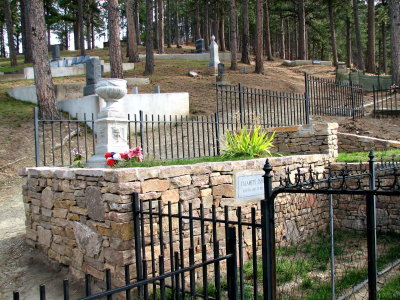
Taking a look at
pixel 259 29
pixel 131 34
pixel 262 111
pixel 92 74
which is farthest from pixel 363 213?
pixel 131 34

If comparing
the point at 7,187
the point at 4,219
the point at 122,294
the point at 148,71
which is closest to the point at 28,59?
the point at 148,71

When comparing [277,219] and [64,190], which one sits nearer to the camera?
[64,190]

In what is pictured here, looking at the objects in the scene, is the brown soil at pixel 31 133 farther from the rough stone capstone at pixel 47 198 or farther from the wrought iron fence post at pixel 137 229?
the wrought iron fence post at pixel 137 229

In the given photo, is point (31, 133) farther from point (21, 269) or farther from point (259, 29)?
point (259, 29)

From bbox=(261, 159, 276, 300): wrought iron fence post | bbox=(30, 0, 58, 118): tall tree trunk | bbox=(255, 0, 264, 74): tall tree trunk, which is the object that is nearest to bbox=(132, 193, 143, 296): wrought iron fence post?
bbox=(261, 159, 276, 300): wrought iron fence post

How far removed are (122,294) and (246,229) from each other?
2.36 meters

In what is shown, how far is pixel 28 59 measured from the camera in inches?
1168

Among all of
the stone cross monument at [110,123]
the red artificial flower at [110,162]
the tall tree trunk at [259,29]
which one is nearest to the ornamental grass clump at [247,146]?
the stone cross monument at [110,123]

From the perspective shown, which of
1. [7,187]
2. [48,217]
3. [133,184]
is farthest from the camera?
[7,187]

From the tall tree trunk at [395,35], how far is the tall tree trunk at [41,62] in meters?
15.1

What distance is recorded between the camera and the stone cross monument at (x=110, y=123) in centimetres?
665

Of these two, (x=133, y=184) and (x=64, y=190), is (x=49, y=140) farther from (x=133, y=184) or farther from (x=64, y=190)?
(x=133, y=184)

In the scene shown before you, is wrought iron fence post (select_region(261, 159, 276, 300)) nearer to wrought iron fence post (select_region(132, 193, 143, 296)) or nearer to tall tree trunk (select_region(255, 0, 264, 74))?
wrought iron fence post (select_region(132, 193, 143, 296))

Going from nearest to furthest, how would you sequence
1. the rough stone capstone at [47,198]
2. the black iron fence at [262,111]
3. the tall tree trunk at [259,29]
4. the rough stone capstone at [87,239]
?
the rough stone capstone at [87,239] < the rough stone capstone at [47,198] < the black iron fence at [262,111] < the tall tree trunk at [259,29]
